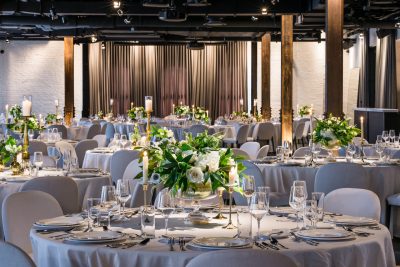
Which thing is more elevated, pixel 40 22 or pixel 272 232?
pixel 40 22

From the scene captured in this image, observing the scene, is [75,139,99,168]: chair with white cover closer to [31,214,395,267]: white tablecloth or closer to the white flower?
the white flower

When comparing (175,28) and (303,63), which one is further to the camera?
(303,63)

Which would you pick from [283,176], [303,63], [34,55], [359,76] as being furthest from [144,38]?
[283,176]

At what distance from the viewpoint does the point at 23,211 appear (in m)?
5.09

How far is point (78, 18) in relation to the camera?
20.9 m

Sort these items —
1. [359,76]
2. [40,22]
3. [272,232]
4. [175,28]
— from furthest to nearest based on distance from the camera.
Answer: [359,76], [175,28], [40,22], [272,232]

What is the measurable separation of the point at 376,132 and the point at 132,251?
18.3 meters

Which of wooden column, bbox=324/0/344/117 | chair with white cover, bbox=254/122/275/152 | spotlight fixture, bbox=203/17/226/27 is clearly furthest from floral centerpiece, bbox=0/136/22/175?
spotlight fixture, bbox=203/17/226/27

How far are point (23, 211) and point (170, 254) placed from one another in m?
1.74

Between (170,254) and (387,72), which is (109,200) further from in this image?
(387,72)

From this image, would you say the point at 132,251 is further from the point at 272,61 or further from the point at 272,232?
the point at 272,61

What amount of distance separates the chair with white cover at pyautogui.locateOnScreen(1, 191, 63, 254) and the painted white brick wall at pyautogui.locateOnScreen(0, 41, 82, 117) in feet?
69.5

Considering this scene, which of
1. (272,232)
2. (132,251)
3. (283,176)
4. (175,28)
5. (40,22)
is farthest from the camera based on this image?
(175,28)

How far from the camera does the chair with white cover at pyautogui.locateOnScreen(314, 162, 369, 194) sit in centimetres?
734
